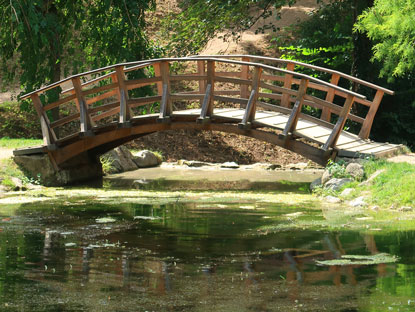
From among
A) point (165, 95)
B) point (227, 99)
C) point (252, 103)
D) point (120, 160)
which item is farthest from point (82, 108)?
point (120, 160)

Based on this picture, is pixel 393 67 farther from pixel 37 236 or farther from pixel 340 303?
pixel 340 303

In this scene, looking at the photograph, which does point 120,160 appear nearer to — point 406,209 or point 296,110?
point 296,110

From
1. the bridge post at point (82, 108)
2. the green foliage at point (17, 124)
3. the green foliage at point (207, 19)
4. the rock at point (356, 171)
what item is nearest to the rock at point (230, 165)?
the green foliage at point (207, 19)

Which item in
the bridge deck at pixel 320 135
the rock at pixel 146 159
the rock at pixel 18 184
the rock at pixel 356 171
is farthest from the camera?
the rock at pixel 146 159

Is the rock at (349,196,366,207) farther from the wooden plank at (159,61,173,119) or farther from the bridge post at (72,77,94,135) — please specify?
the bridge post at (72,77,94,135)

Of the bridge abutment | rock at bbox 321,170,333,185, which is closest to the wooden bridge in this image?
the bridge abutment

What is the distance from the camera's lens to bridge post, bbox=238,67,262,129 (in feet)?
A: 51.5

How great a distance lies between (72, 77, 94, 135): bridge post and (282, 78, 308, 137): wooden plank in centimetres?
414

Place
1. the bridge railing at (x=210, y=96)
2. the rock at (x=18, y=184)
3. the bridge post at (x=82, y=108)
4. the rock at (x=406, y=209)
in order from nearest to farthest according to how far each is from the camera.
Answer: the rock at (x=406, y=209)
the bridge railing at (x=210, y=96)
the rock at (x=18, y=184)
the bridge post at (x=82, y=108)

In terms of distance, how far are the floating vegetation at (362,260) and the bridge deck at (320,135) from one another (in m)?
6.37

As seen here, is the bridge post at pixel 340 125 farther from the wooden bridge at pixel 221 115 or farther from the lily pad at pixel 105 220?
the lily pad at pixel 105 220

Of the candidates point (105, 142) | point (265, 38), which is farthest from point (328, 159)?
point (265, 38)

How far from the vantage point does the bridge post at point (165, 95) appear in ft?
54.1

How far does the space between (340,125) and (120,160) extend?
25.7 ft
